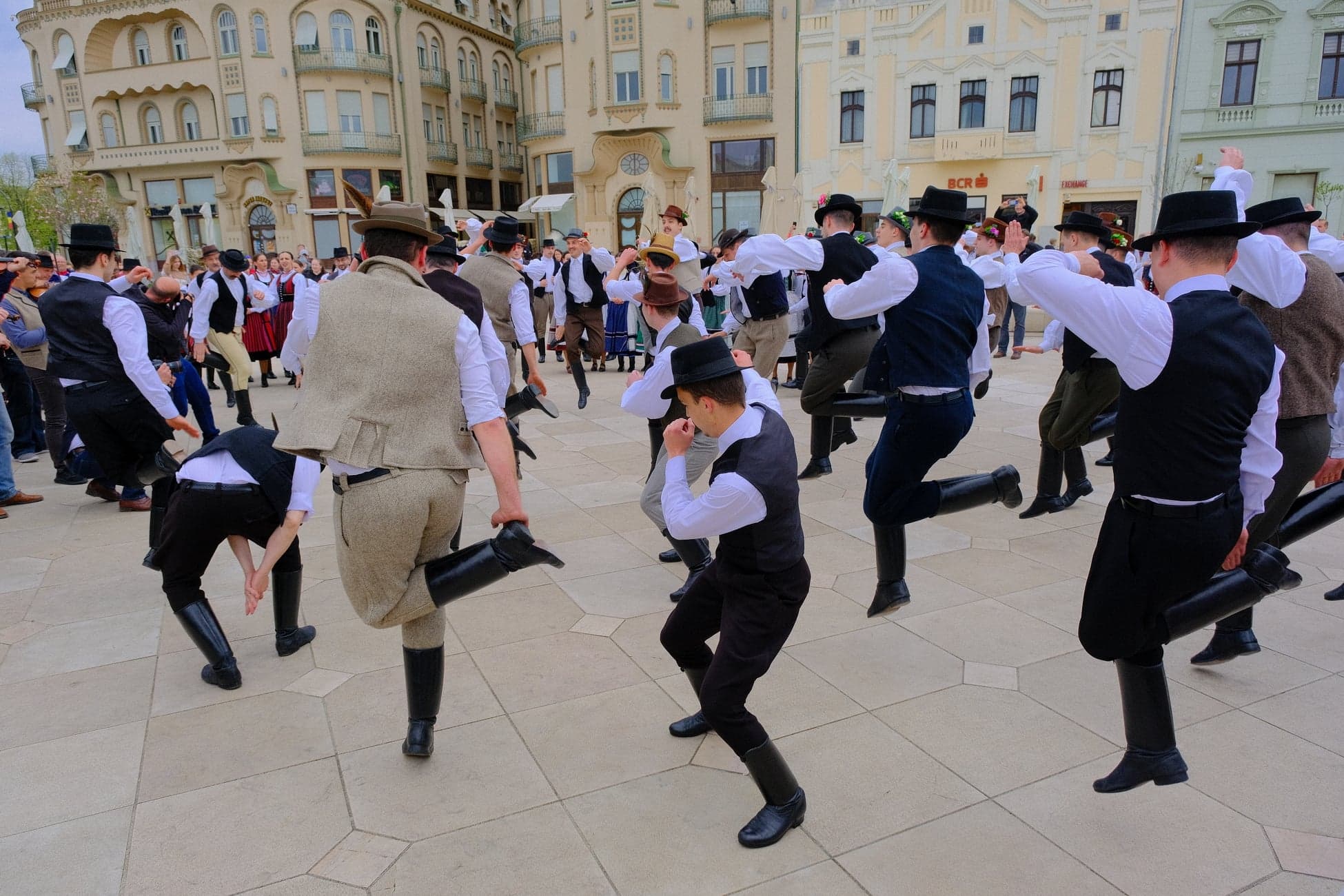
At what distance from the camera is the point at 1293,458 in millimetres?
3617

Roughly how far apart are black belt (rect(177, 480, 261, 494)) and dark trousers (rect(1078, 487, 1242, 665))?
3264 mm

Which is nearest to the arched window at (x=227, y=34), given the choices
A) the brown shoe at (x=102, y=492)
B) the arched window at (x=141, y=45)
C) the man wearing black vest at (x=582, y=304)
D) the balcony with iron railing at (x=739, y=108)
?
the arched window at (x=141, y=45)

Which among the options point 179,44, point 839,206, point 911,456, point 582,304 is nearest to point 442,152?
point 179,44

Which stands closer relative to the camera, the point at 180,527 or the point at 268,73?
the point at 180,527

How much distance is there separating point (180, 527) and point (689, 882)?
8.28 feet

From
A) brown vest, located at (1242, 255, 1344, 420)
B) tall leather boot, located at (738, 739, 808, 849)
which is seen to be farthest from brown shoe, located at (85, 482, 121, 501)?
brown vest, located at (1242, 255, 1344, 420)

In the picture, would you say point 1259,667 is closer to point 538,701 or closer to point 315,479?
point 538,701

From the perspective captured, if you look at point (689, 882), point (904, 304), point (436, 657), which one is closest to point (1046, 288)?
point (904, 304)

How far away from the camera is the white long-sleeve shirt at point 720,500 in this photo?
2.44m

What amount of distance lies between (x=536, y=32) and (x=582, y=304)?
2709cm

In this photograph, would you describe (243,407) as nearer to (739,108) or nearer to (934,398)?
(934,398)

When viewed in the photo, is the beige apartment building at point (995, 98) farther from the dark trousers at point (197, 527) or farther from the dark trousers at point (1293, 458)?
the dark trousers at point (197, 527)

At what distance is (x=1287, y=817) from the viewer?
2713 mm

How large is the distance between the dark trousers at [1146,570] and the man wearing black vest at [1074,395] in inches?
89.6
